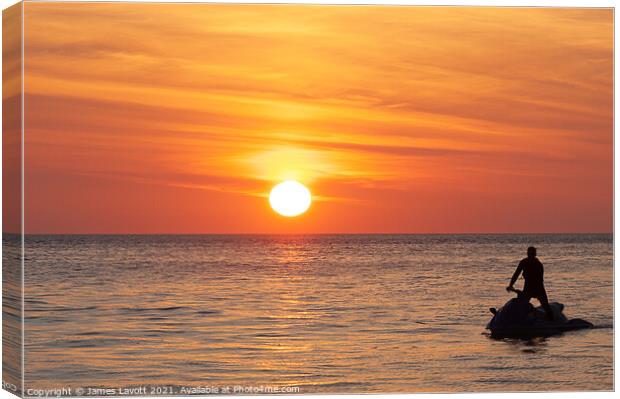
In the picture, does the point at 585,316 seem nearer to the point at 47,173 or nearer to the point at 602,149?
the point at 602,149

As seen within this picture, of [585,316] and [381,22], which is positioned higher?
[381,22]

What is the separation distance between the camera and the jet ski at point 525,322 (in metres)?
14.8

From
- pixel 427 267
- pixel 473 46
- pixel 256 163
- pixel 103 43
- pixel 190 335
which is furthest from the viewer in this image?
pixel 427 267

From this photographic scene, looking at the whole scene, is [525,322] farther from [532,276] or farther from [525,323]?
[532,276]

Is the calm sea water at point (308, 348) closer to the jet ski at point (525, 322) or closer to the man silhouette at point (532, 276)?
the jet ski at point (525, 322)

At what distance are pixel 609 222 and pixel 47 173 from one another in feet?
21.7

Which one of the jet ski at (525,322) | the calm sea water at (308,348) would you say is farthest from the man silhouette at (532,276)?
the calm sea water at (308,348)

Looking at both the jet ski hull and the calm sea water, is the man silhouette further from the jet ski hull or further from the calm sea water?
the calm sea water

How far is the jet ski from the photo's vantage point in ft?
48.4

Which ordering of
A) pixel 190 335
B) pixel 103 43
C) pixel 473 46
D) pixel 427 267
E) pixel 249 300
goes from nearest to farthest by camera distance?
pixel 103 43
pixel 473 46
pixel 190 335
pixel 249 300
pixel 427 267

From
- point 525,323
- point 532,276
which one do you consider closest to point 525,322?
point 525,323

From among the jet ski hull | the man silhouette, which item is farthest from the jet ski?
A: the man silhouette

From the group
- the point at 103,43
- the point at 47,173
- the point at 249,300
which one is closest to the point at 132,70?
the point at 103,43

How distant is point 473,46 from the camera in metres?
13.0
